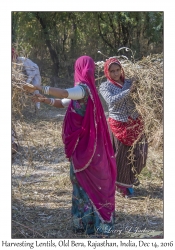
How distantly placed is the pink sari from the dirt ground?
278 millimetres

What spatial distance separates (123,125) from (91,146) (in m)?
1.09

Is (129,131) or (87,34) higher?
(87,34)

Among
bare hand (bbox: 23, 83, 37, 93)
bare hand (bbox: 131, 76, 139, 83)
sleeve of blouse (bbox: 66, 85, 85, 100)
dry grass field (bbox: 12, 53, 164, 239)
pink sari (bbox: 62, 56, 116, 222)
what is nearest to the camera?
bare hand (bbox: 23, 83, 37, 93)

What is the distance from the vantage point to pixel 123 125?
466cm

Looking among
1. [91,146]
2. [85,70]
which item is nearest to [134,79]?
[85,70]

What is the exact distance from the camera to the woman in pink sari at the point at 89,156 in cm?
363

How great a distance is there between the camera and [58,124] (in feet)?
27.5

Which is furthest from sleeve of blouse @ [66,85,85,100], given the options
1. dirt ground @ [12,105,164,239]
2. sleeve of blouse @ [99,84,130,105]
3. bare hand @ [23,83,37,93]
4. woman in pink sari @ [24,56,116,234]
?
sleeve of blouse @ [99,84,130,105]

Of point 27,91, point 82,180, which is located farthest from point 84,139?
point 27,91

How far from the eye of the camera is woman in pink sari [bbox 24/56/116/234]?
363cm

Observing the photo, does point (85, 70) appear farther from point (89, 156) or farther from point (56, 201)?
point (56, 201)

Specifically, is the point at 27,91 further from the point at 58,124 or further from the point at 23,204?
the point at 58,124

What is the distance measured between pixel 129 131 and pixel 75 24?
807 cm

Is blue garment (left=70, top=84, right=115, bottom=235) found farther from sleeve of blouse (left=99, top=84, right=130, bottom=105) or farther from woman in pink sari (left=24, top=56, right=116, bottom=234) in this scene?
sleeve of blouse (left=99, top=84, right=130, bottom=105)
